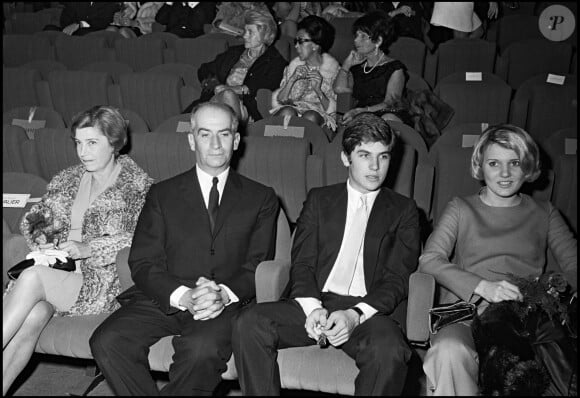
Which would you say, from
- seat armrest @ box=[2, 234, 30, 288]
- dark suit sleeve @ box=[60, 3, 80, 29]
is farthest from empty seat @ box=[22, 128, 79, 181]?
dark suit sleeve @ box=[60, 3, 80, 29]

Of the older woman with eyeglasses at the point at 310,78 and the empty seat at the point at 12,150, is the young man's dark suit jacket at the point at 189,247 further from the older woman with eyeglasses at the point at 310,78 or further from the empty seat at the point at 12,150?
the older woman with eyeglasses at the point at 310,78

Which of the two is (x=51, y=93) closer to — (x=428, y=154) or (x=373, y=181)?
(x=428, y=154)

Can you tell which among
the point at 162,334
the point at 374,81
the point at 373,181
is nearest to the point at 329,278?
the point at 373,181

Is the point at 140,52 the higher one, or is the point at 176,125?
the point at 140,52

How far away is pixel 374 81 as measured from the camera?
3895 mm

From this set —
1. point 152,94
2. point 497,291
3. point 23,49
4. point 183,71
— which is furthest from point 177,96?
point 497,291

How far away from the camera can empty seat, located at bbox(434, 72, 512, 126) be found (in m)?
3.85

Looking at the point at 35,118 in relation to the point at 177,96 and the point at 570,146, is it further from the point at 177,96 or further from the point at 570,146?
the point at 570,146

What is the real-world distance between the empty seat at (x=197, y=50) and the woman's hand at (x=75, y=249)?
2832 millimetres

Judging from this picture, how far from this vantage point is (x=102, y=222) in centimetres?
240

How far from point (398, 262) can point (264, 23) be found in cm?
241

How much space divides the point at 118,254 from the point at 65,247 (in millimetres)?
212

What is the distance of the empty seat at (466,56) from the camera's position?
4.55 metres

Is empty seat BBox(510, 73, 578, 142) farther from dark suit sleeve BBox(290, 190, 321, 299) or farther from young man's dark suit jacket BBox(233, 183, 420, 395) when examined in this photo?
dark suit sleeve BBox(290, 190, 321, 299)
